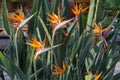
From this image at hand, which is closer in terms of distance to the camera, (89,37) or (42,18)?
(89,37)

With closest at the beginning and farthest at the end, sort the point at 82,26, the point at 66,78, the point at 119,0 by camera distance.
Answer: the point at 66,78 < the point at 82,26 < the point at 119,0

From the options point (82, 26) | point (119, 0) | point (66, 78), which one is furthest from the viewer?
point (119, 0)

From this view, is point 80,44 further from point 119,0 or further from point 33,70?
point 119,0

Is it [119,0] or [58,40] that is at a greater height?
[58,40]

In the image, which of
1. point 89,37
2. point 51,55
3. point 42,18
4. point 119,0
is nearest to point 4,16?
point 42,18

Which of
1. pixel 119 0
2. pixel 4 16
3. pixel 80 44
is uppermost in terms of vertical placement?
pixel 4 16

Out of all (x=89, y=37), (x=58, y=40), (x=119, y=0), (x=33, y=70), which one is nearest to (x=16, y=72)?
(x=33, y=70)
